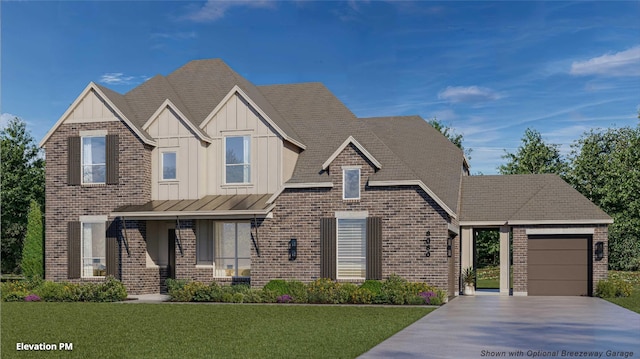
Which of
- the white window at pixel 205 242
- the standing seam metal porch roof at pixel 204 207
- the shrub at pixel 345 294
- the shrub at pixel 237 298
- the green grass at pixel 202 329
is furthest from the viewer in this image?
the white window at pixel 205 242

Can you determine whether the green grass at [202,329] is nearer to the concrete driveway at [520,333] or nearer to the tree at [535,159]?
the concrete driveway at [520,333]

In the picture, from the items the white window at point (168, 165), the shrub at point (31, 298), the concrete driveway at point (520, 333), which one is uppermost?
the white window at point (168, 165)

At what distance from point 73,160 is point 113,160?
5.63ft

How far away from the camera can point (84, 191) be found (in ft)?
98.8

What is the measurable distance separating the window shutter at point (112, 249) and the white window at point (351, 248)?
878cm

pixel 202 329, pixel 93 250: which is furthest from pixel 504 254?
pixel 93 250

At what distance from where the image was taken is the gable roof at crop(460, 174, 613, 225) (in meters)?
29.1

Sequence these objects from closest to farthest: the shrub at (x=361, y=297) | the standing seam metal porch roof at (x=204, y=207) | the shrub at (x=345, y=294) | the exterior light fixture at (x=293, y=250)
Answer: the shrub at (x=361, y=297) → the shrub at (x=345, y=294) → the standing seam metal porch roof at (x=204, y=207) → the exterior light fixture at (x=293, y=250)

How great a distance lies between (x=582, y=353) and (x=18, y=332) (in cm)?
1270

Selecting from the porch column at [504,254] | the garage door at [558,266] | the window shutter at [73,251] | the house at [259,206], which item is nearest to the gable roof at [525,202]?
the house at [259,206]

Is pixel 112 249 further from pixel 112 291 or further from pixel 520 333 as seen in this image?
pixel 520 333

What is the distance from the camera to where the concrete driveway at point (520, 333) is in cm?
1386

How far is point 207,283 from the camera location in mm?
28672

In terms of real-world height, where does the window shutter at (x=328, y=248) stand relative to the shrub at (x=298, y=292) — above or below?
above
